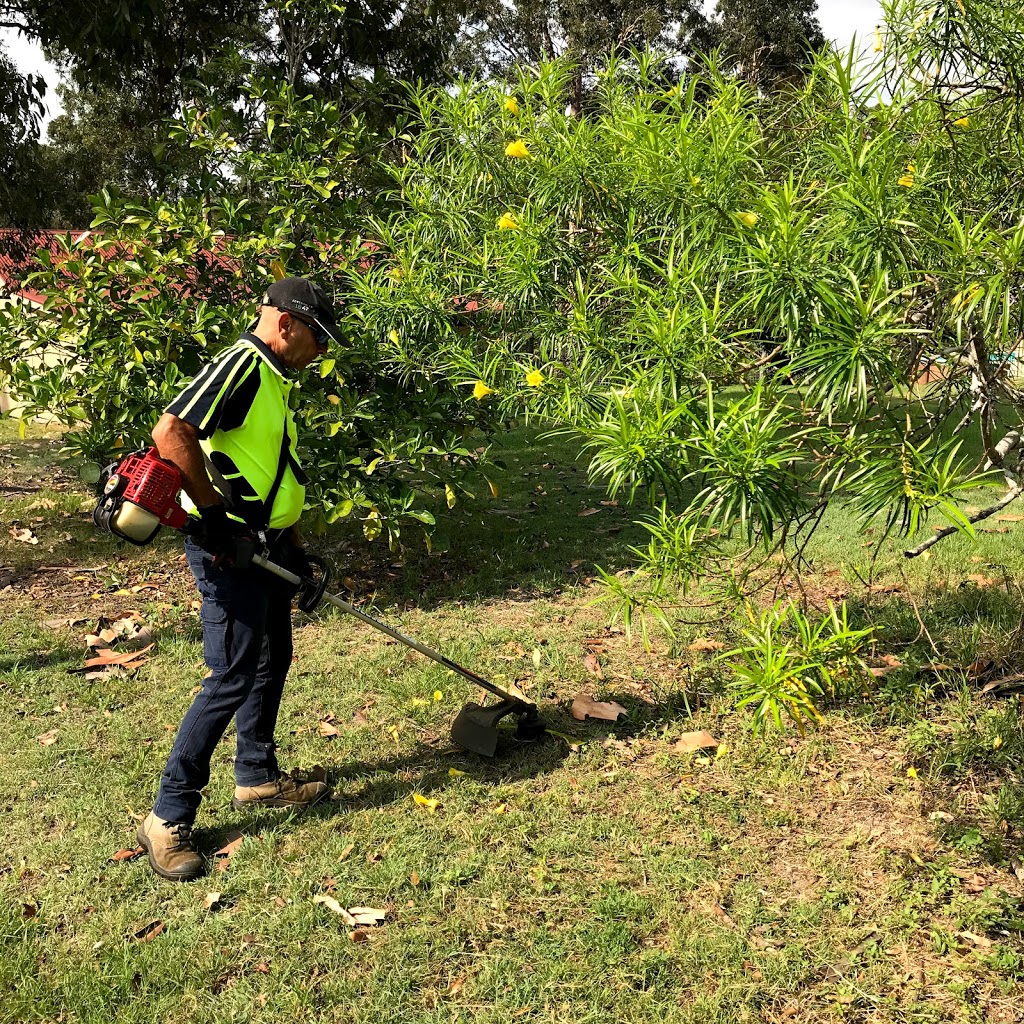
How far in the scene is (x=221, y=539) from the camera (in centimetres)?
352

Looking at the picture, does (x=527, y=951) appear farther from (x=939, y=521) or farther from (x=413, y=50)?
(x=413, y=50)

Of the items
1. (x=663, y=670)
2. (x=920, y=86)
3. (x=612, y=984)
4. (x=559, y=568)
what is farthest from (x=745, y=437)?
(x=559, y=568)

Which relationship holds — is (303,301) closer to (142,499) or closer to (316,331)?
(316,331)

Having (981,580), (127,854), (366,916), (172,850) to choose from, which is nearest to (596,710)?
(366,916)

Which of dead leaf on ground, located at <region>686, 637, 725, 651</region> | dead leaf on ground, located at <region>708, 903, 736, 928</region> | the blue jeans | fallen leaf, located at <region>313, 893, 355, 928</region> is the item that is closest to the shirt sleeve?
the blue jeans

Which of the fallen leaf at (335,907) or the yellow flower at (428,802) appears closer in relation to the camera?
the fallen leaf at (335,907)

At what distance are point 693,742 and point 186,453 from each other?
2613 mm

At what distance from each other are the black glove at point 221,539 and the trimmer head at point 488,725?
1.38 metres

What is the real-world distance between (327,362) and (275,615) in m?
2.20

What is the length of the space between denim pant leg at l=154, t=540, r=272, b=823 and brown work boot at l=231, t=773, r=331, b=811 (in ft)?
1.11

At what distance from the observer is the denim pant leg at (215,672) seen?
365 centimetres

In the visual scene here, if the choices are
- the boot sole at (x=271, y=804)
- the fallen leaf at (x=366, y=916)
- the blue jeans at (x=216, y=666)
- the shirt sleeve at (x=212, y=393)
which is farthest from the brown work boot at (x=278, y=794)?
the shirt sleeve at (x=212, y=393)

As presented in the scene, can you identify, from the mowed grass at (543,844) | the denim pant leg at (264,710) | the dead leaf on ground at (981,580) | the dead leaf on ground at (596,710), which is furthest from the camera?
the dead leaf on ground at (981,580)

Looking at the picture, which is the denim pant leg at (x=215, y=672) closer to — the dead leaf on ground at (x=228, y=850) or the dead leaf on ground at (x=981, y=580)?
the dead leaf on ground at (x=228, y=850)
